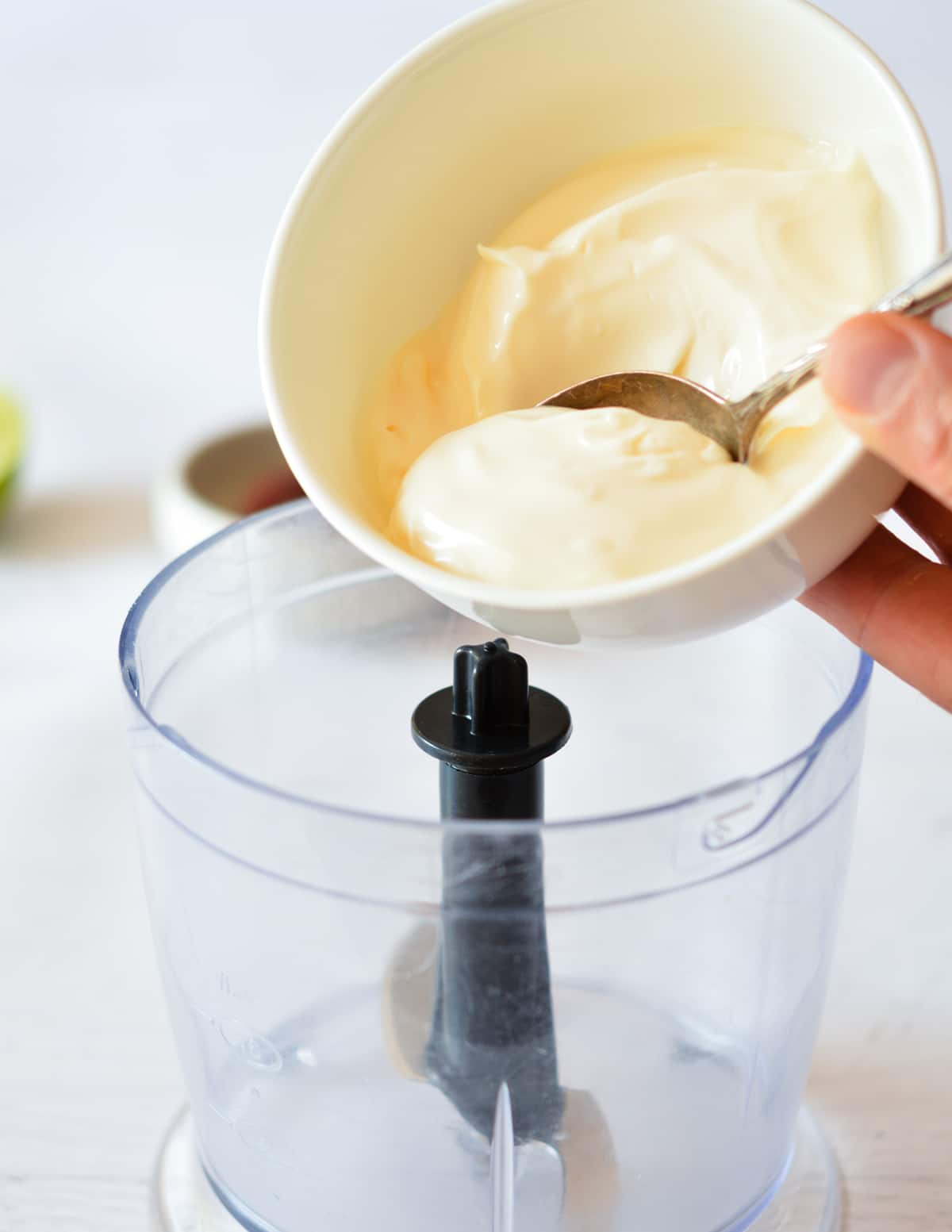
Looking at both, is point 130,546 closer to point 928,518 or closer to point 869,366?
point 928,518

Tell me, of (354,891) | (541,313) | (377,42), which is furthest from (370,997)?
(377,42)

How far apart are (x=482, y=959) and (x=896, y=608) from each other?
0.74 feet

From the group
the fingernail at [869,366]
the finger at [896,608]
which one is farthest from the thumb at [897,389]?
the finger at [896,608]

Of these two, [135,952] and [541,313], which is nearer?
[541,313]

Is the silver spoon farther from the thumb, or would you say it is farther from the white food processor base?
the white food processor base

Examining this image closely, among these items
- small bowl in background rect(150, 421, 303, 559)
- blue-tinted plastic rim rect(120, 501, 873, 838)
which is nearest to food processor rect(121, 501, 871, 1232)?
blue-tinted plastic rim rect(120, 501, 873, 838)

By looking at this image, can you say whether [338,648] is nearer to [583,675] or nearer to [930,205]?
[583,675]

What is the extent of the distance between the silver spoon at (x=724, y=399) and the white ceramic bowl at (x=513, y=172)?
21 mm

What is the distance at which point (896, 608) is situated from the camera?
0.56m

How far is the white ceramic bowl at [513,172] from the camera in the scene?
0.40 metres

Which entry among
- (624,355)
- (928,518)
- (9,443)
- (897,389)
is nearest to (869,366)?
(897,389)

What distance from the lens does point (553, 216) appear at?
1.62 ft

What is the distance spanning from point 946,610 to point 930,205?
192mm

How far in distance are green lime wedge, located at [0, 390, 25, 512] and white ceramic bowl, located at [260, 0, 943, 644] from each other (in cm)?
54
